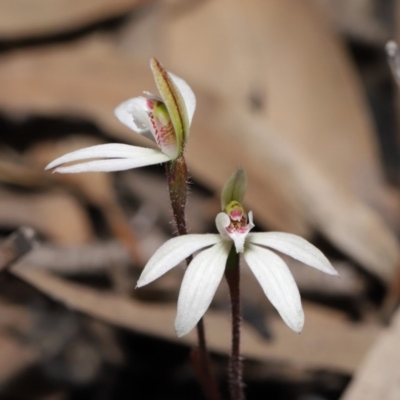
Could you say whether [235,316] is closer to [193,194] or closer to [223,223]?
[223,223]

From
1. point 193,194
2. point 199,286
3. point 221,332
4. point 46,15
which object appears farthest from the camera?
point 46,15

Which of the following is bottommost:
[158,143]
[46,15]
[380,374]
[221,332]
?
[380,374]

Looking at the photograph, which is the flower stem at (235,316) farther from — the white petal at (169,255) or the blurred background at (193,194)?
the blurred background at (193,194)

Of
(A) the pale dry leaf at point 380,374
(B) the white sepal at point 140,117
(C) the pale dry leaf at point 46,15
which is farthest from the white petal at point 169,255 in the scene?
(C) the pale dry leaf at point 46,15

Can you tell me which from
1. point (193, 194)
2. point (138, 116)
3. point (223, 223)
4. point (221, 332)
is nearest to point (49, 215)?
point (193, 194)

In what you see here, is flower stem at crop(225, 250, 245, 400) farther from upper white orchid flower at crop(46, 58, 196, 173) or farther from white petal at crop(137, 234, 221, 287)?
upper white orchid flower at crop(46, 58, 196, 173)

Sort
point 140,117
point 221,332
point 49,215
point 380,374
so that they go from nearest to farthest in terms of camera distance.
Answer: point 140,117
point 380,374
point 221,332
point 49,215

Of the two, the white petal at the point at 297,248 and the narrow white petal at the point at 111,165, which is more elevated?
the narrow white petal at the point at 111,165

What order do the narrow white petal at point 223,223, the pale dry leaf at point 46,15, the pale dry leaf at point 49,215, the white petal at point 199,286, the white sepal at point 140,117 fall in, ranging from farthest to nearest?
the pale dry leaf at point 46,15, the pale dry leaf at point 49,215, the white sepal at point 140,117, the narrow white petal at point 223,223, the white petal at point 199,286
